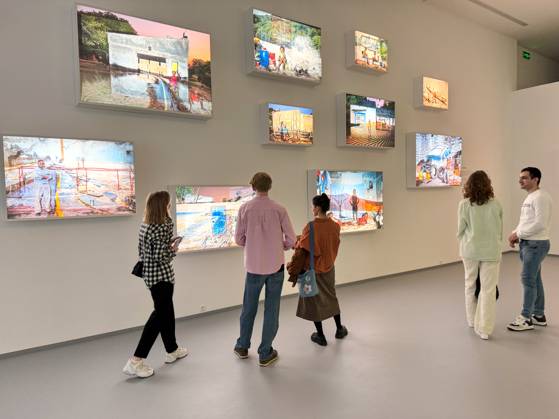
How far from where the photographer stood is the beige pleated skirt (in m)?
3.49

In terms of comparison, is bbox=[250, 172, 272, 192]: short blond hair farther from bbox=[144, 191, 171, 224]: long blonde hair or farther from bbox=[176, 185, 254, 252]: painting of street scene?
bbox=[176, 185, 254, 252]: painting of street scene

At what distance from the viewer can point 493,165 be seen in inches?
325

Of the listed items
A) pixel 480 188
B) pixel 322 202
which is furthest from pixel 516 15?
pixel 322 202

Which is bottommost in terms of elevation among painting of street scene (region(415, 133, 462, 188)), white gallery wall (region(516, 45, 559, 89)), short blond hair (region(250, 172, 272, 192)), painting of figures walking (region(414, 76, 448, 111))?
short blond hair (region(250, 172, 272, 192))

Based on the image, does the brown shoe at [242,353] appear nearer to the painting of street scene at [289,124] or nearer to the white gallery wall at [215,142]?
the white gallery wall at [215,142]

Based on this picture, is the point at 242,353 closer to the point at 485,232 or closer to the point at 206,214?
the point at 206,214

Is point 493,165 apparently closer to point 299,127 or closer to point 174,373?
point 299,127

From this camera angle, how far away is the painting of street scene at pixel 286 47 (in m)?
4.77

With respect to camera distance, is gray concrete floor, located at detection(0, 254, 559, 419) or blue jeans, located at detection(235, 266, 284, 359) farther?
blue jeans, located at detection(235, 266, 284, 359)

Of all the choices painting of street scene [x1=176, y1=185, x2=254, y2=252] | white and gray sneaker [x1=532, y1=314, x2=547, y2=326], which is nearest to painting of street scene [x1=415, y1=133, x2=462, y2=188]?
white and gray sneaker [x1=532, y1=314, x2=547, y2=326]

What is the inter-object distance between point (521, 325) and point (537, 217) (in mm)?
1111

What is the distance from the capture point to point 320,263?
3465 mm

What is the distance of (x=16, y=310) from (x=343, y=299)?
3732mm

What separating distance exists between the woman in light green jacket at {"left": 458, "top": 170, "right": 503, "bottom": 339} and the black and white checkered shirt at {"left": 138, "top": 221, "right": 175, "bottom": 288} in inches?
110
